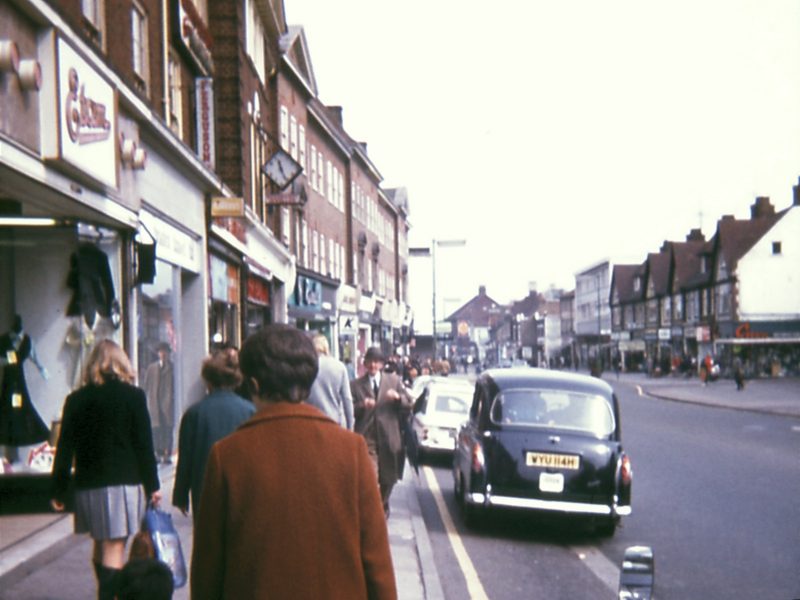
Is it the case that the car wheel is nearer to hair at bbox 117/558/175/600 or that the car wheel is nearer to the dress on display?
the dress on display

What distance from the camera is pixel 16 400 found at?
10242 millimetres

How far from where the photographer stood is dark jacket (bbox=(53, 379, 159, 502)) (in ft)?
19.0

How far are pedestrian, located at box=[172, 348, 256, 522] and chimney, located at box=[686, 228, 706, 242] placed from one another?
86696mm

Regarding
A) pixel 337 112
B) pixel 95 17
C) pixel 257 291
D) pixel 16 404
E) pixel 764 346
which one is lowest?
pixel 764 346

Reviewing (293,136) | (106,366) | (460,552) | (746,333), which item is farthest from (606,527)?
(746,333)

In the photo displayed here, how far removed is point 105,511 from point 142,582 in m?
2.92

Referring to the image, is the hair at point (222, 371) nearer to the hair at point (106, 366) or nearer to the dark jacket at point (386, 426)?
the hair at point (106, 366)

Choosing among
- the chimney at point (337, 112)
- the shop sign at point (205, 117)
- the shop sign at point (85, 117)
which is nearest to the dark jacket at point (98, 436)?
the shop sign at point (85, 117)

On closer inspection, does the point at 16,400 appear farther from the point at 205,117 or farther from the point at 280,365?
the point at 205,117

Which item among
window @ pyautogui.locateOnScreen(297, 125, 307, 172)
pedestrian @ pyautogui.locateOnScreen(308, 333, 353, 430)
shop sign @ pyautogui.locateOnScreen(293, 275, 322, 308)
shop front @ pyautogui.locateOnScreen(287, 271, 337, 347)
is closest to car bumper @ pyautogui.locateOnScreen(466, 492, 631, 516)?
pedestrian @ pyautogui.locateOnScreen(308, 333, 353, 430)

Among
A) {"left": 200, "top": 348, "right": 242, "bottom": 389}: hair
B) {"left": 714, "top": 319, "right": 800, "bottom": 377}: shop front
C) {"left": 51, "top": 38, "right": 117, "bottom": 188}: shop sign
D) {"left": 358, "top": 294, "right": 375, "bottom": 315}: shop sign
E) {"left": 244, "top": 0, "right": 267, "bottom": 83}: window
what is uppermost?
{"left": 244, "top": 0, "right": 267, "bottom": 83}: window

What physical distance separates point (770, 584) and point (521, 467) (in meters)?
2.85

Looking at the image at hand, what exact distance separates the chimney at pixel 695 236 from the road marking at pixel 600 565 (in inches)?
3243

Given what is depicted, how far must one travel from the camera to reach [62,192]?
9.26 meters
